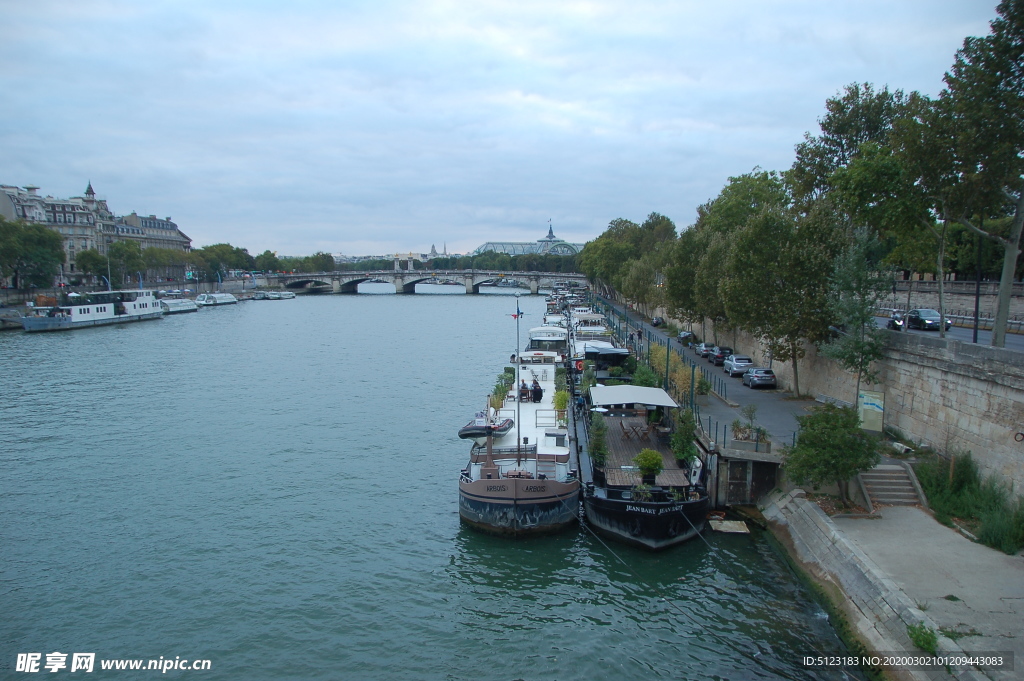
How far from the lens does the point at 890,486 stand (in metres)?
20.0

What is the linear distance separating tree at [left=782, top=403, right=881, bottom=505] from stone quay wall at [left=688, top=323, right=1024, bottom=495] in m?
2.95

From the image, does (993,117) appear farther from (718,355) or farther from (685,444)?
(718,355)

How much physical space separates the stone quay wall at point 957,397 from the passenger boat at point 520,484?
11365mm

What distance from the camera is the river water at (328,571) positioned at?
51.1 feet

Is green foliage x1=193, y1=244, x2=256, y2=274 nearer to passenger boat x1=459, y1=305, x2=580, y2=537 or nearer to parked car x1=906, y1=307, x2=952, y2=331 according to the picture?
parked car x1=906, y1=307, x2=952, y2=331

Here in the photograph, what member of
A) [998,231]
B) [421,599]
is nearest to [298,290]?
[998,231]

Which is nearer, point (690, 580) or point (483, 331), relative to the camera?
point (690, 580)

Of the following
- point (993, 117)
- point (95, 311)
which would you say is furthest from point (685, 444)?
point (95, 311)

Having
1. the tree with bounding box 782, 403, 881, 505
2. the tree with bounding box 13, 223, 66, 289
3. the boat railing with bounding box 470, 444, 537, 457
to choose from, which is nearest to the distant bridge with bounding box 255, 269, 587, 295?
the tree with bounding box 13, 223, 66, 289

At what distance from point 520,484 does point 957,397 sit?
43.6 ft

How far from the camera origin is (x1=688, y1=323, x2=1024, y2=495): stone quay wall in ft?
59.4

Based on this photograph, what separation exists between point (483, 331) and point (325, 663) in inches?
2772

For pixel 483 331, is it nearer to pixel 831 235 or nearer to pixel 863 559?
pixel 831 235

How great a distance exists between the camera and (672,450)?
78.4 feet
